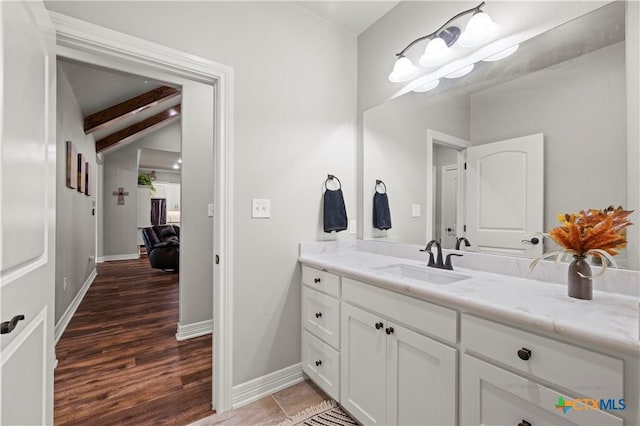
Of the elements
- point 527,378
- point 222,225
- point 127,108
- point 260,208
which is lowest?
point 527,378

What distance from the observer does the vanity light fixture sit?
4.94 ft

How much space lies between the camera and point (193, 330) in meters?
2.82

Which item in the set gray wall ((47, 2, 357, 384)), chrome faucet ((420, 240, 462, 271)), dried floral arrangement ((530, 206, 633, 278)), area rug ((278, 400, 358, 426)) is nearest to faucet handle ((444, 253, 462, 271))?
chrome faucet ((420, 240, 462, 271))

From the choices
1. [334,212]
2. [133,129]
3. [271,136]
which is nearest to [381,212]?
[334,212]

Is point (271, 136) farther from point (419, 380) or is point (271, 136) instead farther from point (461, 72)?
point (419, 380)

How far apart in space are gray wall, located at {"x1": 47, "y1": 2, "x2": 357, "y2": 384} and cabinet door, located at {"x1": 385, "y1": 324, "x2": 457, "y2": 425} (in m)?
0.90

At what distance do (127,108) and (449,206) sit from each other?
14.1 ft

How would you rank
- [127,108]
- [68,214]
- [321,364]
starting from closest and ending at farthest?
[321,364] → [68,214] → [127,108]

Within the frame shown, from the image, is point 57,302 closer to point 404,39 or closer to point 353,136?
point 353,136

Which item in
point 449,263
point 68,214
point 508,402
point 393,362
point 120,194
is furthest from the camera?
point 120,194

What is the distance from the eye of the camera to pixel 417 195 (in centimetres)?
204

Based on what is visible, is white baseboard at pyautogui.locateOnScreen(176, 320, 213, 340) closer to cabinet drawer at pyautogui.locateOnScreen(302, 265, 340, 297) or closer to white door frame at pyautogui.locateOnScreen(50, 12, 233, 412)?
white door frame at pyautogui.locateOnScreen(50, 12, 233, 412)

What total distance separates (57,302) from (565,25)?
13.4 feet

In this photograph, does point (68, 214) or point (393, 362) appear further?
point (68, 214)
